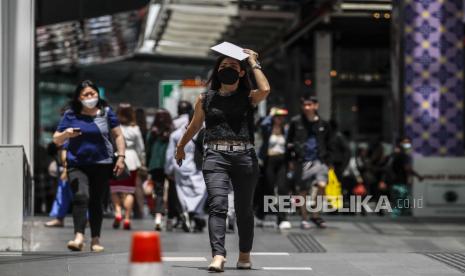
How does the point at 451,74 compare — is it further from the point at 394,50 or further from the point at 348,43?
the point at 348,43

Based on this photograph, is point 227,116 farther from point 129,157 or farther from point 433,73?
point 433,73

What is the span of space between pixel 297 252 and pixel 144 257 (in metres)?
6.07

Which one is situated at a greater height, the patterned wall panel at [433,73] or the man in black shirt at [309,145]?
the patterned wall panel at [433,73]

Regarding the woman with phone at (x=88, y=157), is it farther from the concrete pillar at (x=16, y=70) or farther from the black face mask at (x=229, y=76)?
the black face mask at (x=229, y=76)

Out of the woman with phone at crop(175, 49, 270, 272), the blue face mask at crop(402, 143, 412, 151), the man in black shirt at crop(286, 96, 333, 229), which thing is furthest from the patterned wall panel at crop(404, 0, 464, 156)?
the woman with phone at crop(175, 49, 270, 272)

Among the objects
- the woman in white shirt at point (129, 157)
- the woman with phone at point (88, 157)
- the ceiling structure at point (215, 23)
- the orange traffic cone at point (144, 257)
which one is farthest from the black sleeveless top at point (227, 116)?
the ceiling structure at point (215, 23)

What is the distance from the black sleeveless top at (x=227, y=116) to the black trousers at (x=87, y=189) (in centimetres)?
200

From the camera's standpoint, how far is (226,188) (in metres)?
9.05

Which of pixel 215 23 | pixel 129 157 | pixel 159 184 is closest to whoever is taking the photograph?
pixel 159 184

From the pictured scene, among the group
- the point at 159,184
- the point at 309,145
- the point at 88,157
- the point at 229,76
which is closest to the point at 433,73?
the point at 309,145

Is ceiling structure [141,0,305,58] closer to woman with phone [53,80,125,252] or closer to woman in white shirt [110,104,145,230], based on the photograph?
woman in white shirt [110,104,145,230]

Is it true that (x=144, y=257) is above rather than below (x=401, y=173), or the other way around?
above

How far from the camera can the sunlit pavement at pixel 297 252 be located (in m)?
9.24

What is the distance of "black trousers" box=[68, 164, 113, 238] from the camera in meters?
10.8
